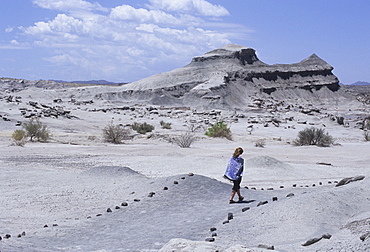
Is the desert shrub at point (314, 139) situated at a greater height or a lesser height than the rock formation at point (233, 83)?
lesser

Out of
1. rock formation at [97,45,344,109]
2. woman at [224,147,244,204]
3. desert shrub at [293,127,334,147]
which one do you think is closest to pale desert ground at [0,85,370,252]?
woman at [224,147,244,204]

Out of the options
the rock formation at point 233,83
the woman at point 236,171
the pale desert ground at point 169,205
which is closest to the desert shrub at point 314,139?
the pale desert ground at point 169,205

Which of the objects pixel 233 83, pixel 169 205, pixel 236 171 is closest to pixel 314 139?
pixel 236 171

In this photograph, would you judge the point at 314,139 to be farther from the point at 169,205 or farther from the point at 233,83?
the point at 233,83

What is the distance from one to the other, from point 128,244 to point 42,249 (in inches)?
53.9

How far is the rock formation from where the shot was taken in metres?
78.5

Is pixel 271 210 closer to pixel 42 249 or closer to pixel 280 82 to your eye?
pixel 42 249

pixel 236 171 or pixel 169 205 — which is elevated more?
pixel 236 171

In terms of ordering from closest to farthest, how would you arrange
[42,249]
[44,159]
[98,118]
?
[42,249], [44,159], [98,118]

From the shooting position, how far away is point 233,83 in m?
86.1

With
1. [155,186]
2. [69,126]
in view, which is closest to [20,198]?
[155,186]

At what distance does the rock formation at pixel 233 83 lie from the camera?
258 feet

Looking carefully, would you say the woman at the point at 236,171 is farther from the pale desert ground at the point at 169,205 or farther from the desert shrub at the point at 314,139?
the desert shrub at the point at 314,139

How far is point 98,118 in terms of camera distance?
1871 inches
